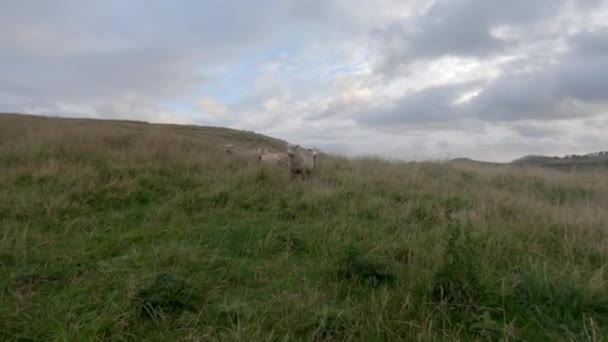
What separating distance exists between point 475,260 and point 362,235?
148 cm

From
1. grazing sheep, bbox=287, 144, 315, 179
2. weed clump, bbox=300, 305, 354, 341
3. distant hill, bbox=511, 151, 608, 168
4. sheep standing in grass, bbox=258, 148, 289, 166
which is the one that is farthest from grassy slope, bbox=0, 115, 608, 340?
distant hill, bbox=511, 151, 608, 168

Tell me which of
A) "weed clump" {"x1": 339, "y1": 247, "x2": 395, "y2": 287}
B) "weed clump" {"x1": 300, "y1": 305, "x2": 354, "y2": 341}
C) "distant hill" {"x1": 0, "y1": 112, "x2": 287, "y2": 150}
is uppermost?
"distant hill" {"x1": 0, "y1": 112, "x2": 287, "y2": 150}

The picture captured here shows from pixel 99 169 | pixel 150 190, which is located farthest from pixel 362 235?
pixel 99 169

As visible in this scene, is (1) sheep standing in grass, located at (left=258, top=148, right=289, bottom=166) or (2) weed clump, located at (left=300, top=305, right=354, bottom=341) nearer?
(2) weed clump, located at (left=300, top=305, right=354, bottom=341)

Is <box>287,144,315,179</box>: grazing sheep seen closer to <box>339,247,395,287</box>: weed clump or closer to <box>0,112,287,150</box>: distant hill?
<box>339,247,395,287</box>: weed clump

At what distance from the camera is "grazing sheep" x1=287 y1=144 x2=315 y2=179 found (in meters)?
8.51

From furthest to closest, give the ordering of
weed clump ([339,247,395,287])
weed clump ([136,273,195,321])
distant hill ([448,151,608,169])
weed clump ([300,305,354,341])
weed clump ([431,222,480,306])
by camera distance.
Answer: distant hill ([448,151,608,169]) < weed clump ([339,247,395,287]) < weed clump ([431,222,480,306]) < weed clump ([136,273,195,321]) < weed clump ([300,305,354,341])

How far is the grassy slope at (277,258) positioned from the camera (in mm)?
2557

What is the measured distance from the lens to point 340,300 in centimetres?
296

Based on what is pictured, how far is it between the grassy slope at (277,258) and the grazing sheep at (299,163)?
1.00 metres

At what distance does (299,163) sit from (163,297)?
6.18 meters

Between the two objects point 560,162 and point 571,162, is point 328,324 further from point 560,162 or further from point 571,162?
point 560,162

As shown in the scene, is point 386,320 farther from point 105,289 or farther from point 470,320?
point 105,289

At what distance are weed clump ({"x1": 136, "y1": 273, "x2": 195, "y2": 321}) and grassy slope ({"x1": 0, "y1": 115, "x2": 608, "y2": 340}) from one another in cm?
2
